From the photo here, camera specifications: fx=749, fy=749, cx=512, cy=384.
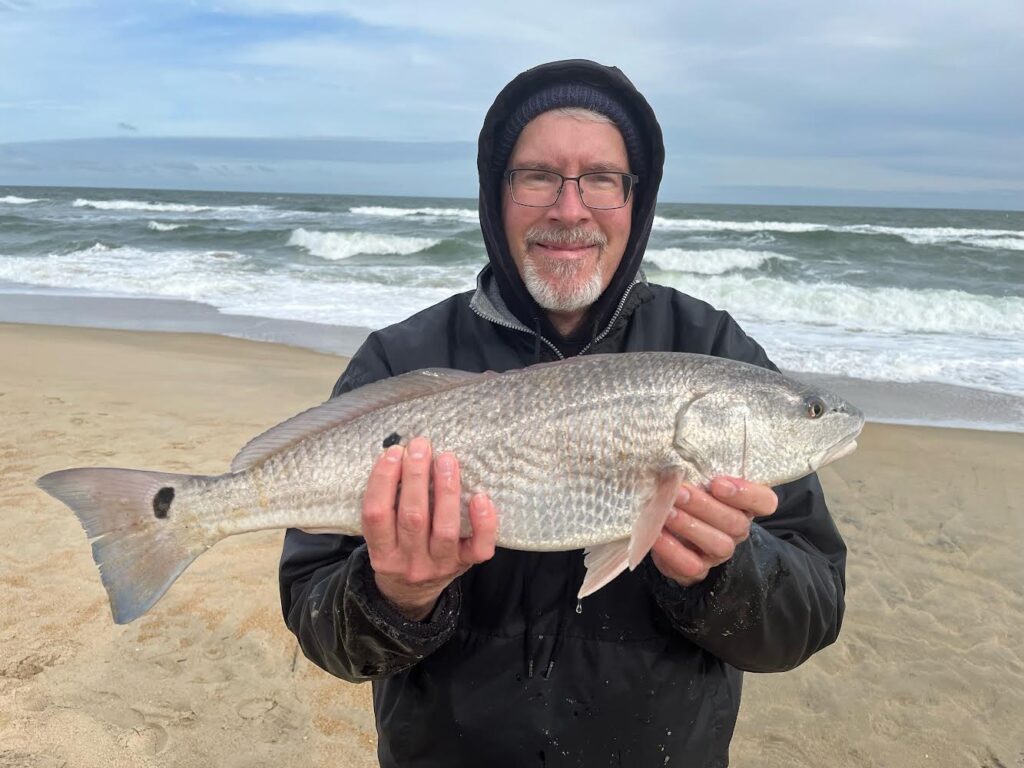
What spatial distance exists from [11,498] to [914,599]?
6.70 metres

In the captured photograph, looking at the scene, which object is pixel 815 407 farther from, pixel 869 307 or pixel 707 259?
pixel 707 259

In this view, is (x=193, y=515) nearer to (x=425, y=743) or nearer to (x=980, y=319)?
(x=425, y=743)

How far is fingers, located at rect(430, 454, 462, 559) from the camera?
2.12m

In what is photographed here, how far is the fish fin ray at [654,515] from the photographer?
2174mm

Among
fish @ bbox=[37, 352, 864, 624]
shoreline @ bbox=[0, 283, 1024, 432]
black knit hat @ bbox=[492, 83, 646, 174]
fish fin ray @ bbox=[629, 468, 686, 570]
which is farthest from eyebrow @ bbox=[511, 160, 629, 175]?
shoreline @ bbox=[0, 283, 1024, 432]

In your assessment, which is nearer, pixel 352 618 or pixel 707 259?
pixel 352 618

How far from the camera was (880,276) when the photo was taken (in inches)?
940

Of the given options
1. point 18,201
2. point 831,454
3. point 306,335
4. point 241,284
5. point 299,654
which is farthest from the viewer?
point 18,201

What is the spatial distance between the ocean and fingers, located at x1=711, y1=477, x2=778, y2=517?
7912 millimetres

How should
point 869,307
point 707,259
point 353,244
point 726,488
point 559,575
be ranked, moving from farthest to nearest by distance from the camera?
point 353,244 < point 707,259 < point 869,307 < point 559,575 < point 726,488

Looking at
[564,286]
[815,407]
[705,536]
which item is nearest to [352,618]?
[705,536]

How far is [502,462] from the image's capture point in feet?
7.79

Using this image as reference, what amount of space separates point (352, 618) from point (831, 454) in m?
1.69

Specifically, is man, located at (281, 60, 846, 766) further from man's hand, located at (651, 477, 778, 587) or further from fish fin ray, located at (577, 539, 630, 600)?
fish fin ray, located at (577, 539, 630, 600)
